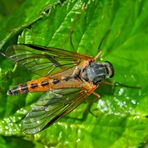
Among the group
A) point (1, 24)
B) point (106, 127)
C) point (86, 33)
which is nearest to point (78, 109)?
point (106, 127)

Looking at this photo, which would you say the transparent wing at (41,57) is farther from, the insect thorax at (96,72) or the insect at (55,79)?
the insect thorax at (96,72)

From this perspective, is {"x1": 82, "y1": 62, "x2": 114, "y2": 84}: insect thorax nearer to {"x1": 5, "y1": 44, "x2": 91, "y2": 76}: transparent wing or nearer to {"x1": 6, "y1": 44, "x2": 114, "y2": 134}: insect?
{"x1": 6, "y1": 44, "x2": 114, "y2": 134}: insect

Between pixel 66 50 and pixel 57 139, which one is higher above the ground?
pixel 66 50

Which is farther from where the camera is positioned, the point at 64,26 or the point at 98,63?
the point at 98,63

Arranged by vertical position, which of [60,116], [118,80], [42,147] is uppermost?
[118,80]

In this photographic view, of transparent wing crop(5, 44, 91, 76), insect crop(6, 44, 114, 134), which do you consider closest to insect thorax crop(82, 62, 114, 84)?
insect crop(6, 44, 114, 134)

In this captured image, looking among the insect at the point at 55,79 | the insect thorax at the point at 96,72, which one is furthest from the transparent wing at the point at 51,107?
the insect thorax at the point at 96,72

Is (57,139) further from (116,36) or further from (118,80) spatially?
(116,36)
